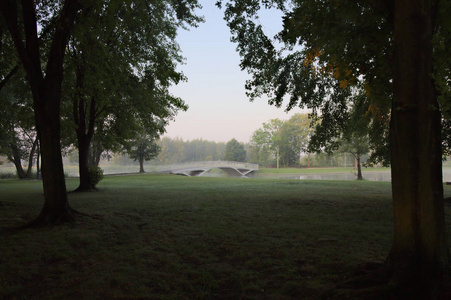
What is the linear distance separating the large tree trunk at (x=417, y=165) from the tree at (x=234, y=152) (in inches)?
3234

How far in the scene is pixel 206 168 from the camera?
52.9m

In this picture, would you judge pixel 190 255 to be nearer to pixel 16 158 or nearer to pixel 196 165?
pixel 16 158

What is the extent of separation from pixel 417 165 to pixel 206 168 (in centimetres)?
5039

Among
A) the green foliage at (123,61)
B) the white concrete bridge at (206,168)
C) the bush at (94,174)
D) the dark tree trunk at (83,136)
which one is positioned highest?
the green foliage at (123,61)

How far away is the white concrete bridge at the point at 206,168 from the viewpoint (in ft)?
159

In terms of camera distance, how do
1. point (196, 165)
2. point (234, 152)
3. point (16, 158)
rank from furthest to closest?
point (234, 152)
point (196, 165)
point (16, 158)

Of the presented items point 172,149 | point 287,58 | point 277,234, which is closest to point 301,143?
point 172,149

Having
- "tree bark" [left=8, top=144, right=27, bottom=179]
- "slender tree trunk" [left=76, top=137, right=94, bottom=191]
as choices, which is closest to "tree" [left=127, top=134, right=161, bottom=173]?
"tree bark" [left=8, top=144, right=27, bottom=179]

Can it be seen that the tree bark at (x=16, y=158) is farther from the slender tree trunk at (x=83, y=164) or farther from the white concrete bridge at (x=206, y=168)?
the slender tree trunk at (x=83, y=164)

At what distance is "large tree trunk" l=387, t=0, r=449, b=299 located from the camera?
2.97 meters

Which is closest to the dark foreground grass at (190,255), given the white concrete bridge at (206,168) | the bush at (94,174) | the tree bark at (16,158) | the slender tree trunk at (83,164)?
the slender tree trunk at (83,164)

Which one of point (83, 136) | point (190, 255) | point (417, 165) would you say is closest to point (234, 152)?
point (83, 136)

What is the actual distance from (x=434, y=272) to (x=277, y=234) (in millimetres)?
3313

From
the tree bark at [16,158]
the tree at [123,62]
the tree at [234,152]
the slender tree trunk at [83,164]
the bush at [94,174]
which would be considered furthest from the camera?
the tree at [234,152]
